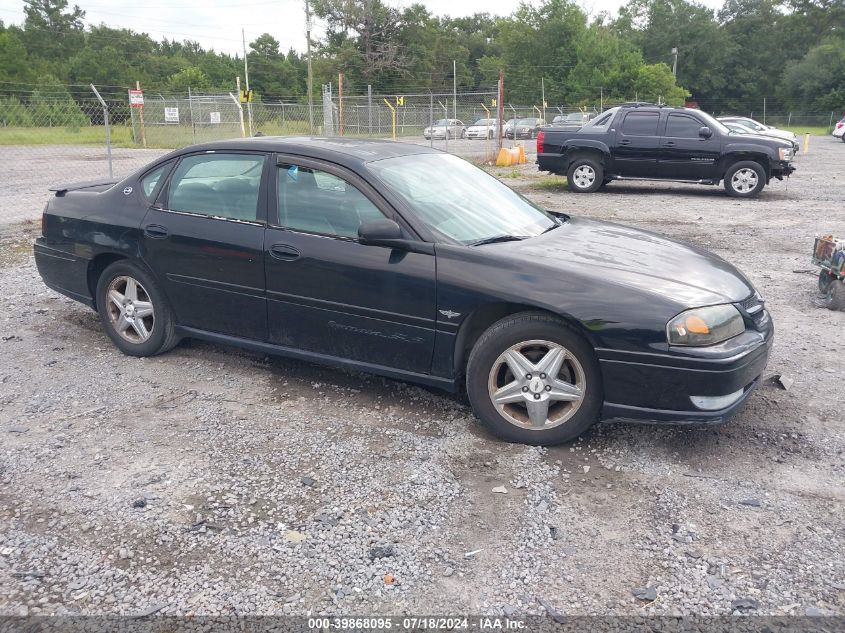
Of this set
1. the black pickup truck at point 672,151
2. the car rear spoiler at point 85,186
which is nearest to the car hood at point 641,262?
the car rear spoiler at point 85,186

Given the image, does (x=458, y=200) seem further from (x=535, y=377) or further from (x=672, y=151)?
(x=672, y=151)

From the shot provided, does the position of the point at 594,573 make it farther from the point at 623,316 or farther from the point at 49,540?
the point at 49,540

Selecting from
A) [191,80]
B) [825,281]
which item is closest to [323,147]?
[825,281]

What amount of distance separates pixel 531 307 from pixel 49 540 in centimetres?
244

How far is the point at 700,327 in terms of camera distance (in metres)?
3.62

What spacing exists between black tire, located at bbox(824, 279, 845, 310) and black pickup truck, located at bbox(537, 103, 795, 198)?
845 cm

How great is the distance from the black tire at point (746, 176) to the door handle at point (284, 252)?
480 inches

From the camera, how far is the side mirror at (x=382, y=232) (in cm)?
401

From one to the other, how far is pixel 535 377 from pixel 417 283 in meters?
0.81

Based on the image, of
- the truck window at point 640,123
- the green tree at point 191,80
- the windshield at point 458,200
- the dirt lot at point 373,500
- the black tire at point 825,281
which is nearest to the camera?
the dirt lot at point 373,500

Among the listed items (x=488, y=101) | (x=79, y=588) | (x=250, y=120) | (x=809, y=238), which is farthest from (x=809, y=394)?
(x=488, y=101)

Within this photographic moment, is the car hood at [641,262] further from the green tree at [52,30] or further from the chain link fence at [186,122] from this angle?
the green tree at [52,30]

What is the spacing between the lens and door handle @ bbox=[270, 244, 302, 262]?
4.38m

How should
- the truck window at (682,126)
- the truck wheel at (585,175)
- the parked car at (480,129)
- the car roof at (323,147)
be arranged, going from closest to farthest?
1. the car roof at (323,147)
2. the truck window at (682,126)
3. the truck wheel at (585,175)
4. the parked car at (480,129)
